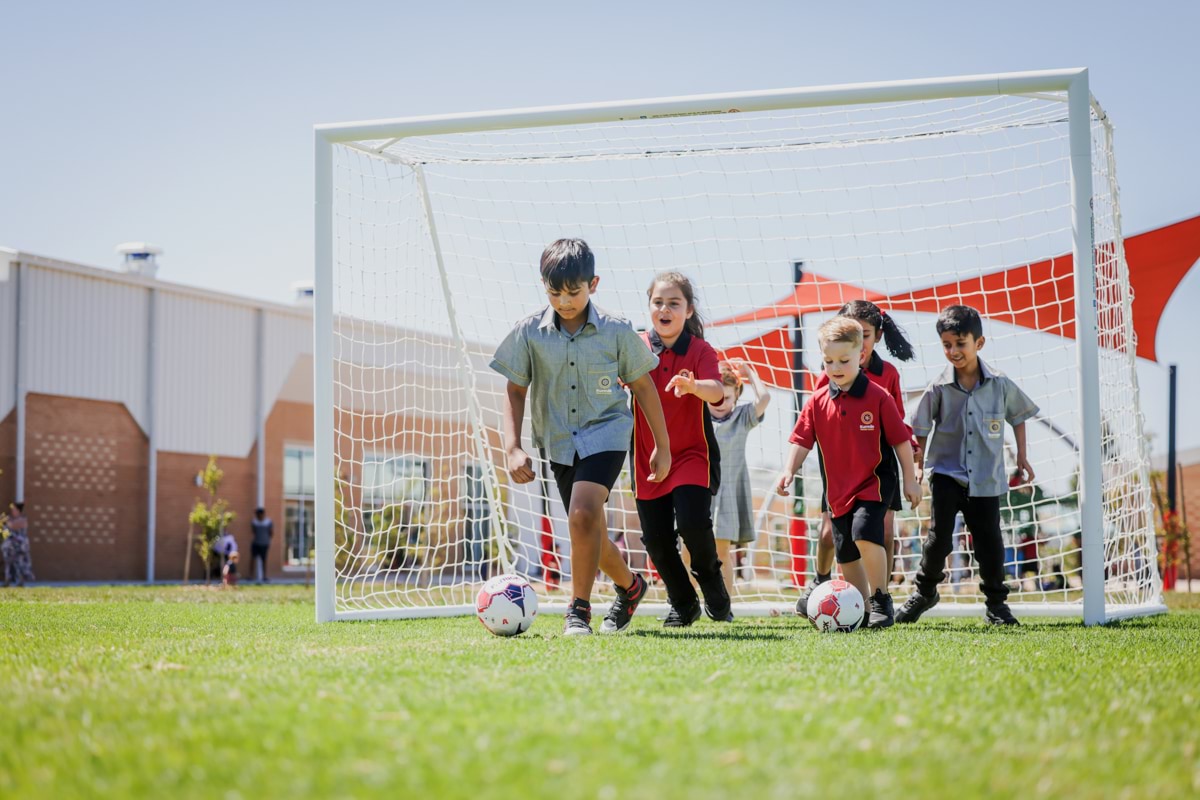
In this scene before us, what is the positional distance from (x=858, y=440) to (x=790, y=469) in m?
0.36

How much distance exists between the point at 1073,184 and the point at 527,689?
451 cm

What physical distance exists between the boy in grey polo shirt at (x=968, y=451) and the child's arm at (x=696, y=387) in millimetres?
1506

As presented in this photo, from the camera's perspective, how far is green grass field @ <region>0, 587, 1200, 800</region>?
6.20ft

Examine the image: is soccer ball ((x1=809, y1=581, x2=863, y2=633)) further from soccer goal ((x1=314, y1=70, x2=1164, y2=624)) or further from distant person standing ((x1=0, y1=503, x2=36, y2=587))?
distant person standing ((x1=0, y1=503, x2=36, y2=587))

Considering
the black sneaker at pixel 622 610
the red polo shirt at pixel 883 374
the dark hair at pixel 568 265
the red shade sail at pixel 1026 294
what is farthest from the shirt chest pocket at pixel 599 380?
the red shade sail at pixel 1026 294

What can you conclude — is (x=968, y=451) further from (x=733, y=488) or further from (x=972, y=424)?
(x=733, y=488)

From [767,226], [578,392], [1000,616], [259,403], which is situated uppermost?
[259,403]

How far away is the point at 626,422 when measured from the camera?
196 inches

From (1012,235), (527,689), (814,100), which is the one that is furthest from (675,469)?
(1012,235)

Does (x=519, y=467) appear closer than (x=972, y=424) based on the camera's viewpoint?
Yes

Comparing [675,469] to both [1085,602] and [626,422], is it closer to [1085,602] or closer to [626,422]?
[626,422]

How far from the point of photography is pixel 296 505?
2503 centimetres

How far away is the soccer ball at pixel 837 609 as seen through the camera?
5.27m

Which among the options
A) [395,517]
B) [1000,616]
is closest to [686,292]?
[1000,616]
